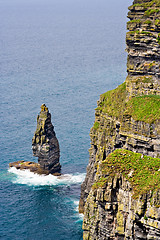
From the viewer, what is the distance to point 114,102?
105438mm

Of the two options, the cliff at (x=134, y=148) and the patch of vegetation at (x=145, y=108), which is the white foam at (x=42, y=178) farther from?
the patch of vegetation at (x=145, y=108)

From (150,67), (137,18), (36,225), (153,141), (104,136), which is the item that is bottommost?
(36,225)

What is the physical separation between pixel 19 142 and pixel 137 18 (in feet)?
279

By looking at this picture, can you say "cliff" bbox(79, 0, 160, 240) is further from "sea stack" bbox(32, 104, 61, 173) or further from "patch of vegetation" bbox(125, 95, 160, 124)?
"sea stack" bbox(32, 104, 61, 173)

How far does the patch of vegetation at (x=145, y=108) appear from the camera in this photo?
74.8m

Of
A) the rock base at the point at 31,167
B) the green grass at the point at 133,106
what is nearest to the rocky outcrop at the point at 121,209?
the green grass at the point at 133,106

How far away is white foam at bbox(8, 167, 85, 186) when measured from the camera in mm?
148125

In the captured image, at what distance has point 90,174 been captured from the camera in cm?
11800

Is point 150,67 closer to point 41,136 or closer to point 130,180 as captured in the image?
point 130,180

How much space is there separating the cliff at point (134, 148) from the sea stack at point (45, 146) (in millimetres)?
47697

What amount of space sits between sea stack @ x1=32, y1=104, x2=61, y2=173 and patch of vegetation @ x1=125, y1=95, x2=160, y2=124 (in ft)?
→ 234

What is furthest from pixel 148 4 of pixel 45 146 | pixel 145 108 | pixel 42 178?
pixel 42 178

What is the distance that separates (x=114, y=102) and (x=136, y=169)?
4170cm

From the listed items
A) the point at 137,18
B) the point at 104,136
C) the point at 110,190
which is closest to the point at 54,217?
the point at 104,136
